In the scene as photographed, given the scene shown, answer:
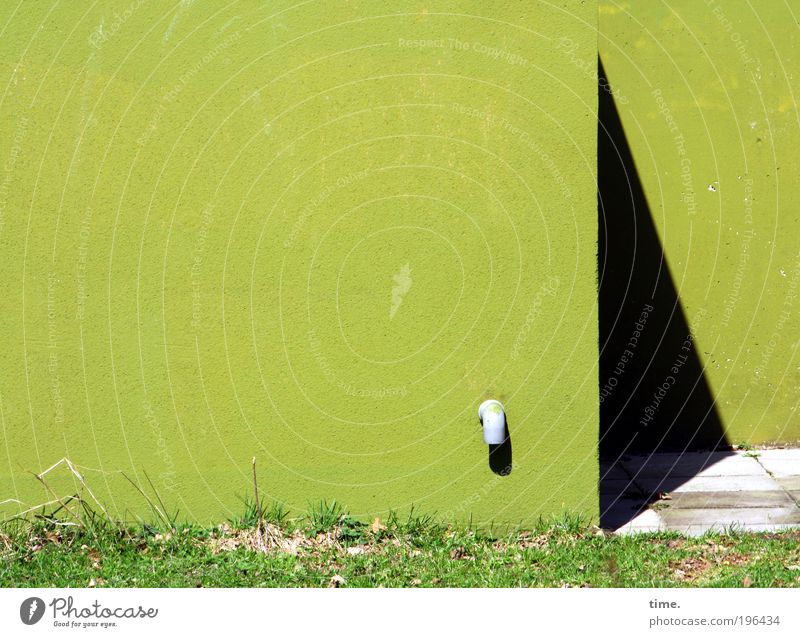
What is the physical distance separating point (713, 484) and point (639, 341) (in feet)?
3.65

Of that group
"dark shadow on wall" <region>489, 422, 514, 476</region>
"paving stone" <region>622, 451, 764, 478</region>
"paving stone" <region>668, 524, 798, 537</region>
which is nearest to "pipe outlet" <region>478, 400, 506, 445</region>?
"dark shadow on wall" <region>489, 422, 514, 476</region>

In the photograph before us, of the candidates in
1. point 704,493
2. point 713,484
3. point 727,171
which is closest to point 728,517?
point 704,493

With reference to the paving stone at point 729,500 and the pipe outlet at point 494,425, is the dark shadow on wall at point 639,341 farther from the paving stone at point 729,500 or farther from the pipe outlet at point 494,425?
the pipe outlet at point 494,425

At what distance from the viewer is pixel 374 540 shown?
14.6 ft

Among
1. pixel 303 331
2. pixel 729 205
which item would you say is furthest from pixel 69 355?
pixel 729 205

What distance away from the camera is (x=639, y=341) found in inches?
239

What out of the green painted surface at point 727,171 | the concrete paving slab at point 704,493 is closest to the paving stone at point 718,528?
the concrete paving slab at point 704,493

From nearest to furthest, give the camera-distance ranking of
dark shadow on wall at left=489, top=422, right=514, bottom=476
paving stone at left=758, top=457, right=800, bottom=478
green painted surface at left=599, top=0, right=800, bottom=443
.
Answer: dark shadow on wall at left=489, top=422, right=514, bottom=476 → paving stone at left=758, top=457, right=800, bottom=478 → green painted surface at left=599, top=0, right=800, bottom=443

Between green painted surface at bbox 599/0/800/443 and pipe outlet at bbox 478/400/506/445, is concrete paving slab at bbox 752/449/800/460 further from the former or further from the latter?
pipe outlet at bbox 478/400/506/445

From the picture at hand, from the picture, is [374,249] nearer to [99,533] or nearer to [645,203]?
[99,533]

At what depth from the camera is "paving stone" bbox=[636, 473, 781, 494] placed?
5.27 m

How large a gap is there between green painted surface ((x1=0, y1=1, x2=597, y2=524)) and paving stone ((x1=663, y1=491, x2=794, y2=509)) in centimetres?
80

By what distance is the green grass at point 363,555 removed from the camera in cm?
400

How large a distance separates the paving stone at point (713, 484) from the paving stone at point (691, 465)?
9 centimetres
